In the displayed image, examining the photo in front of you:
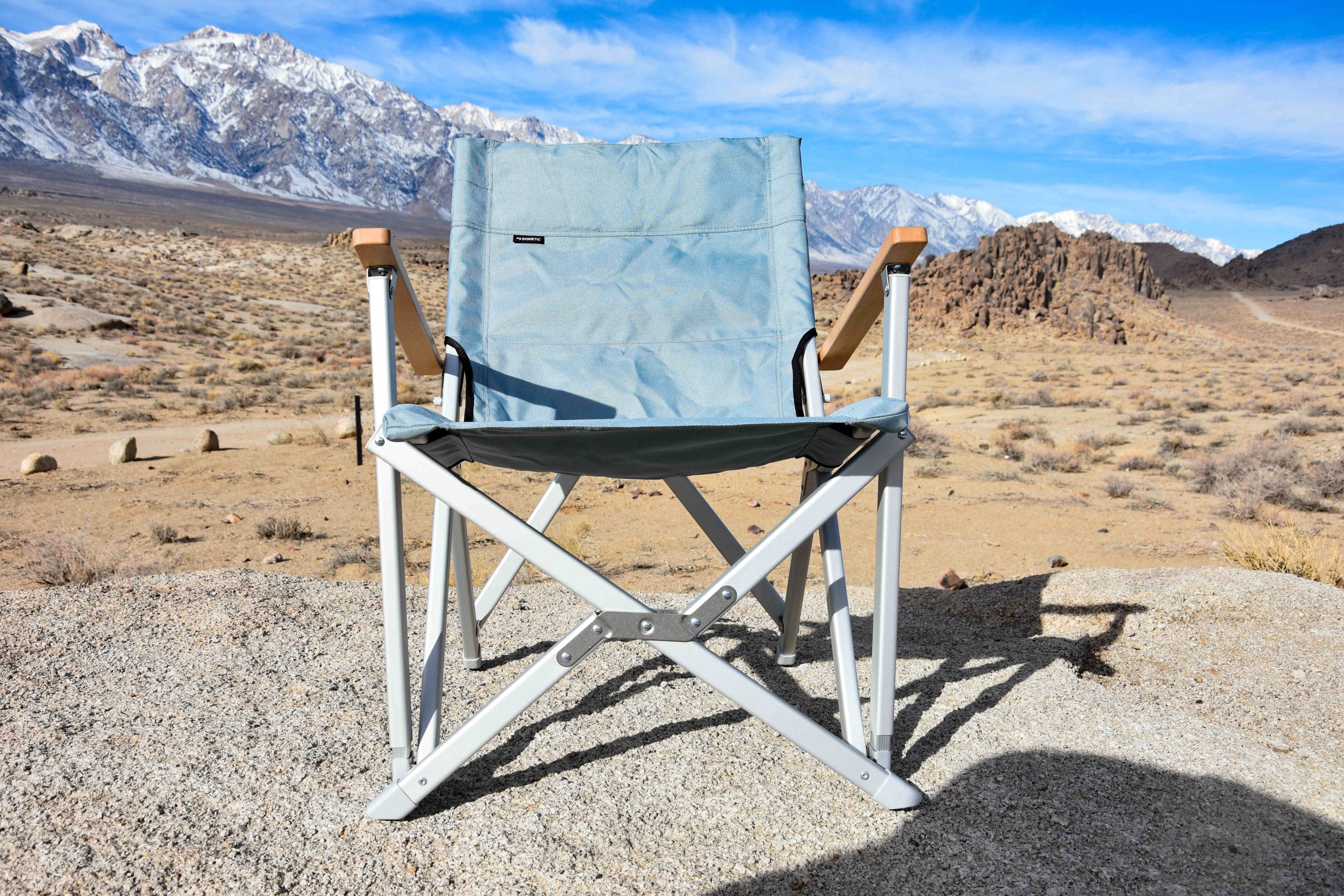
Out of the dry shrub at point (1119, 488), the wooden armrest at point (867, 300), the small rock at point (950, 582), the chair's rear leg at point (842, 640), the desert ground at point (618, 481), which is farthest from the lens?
the dry shrub at point (1119, 488)

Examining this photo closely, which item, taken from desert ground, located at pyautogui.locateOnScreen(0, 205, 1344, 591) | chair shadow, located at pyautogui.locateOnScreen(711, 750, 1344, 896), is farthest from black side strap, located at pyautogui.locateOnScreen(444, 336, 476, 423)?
desert ground, located at pyautogui.locateOnScreen(0, 205, 1344, 591)

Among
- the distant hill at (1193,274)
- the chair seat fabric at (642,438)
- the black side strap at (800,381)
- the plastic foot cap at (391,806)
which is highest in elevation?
the distant hill at (1193,274)

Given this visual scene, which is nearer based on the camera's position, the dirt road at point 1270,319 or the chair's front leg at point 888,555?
the chair's front leg at point 888,555

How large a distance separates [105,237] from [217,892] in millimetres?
48871

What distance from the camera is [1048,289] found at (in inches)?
1103

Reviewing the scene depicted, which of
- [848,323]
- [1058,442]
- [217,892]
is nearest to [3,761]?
[217,892]

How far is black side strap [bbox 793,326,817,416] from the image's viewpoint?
2336 mm

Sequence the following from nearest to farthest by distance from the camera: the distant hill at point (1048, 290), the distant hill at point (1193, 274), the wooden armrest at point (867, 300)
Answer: the wooden armrest at point (867, 300) → the distant hill at point (1048, 290) → the distant hill at point (1193, 274)

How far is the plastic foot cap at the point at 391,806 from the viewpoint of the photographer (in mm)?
1689

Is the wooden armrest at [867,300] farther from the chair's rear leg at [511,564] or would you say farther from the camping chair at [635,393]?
the chair's rear leg at [511,564]

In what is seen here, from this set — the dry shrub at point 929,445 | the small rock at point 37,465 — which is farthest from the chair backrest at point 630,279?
the small rock at point 37,465

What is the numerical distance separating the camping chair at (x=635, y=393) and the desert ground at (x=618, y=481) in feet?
6.60

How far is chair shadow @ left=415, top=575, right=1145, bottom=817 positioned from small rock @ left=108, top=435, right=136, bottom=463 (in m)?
6.72

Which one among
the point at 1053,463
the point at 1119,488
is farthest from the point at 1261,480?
the point at 1053,463
